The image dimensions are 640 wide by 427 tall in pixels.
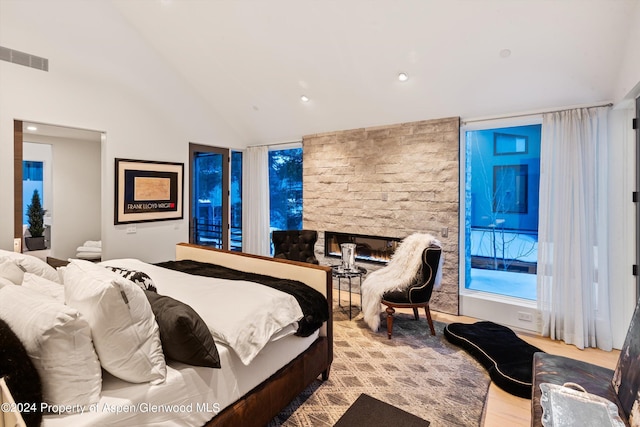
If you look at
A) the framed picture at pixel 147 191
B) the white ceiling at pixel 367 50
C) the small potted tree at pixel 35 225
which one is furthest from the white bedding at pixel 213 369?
the small potted tree at pixel 35 225

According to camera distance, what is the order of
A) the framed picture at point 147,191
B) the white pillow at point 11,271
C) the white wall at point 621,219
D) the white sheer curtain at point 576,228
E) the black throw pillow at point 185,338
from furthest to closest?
the framed picture at point 147,191, the white sheer curtain at point 576,228, the white wall at point 621,219, the white pillow at point 11,271, the black throw pillow at point 185,338

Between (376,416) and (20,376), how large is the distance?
1.90 m

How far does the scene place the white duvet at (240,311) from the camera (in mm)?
1676

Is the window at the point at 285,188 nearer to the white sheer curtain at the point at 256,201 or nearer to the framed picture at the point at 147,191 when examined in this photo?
the white sheer curtain at the point at 256,201

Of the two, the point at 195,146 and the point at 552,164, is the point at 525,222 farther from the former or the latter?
the point at 195,146

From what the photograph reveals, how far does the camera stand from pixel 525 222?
12.1ft

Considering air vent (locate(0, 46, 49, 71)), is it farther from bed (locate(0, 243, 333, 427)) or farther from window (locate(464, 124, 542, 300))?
window (locate(464, 124, 542, 300))

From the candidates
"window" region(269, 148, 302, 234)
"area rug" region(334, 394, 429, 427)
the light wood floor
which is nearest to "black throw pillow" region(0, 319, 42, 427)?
"area rug" region(334, 394, 429, 427)

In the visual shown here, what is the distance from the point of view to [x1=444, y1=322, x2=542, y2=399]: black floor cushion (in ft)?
7.88

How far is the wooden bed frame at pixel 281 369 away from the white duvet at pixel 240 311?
0.27m

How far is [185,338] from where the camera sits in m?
1.39

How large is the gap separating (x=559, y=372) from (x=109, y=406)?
7.15 ft

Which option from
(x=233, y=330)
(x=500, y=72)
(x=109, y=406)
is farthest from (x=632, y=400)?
(x=500, y=72)

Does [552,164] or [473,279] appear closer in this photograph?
[552,164]
